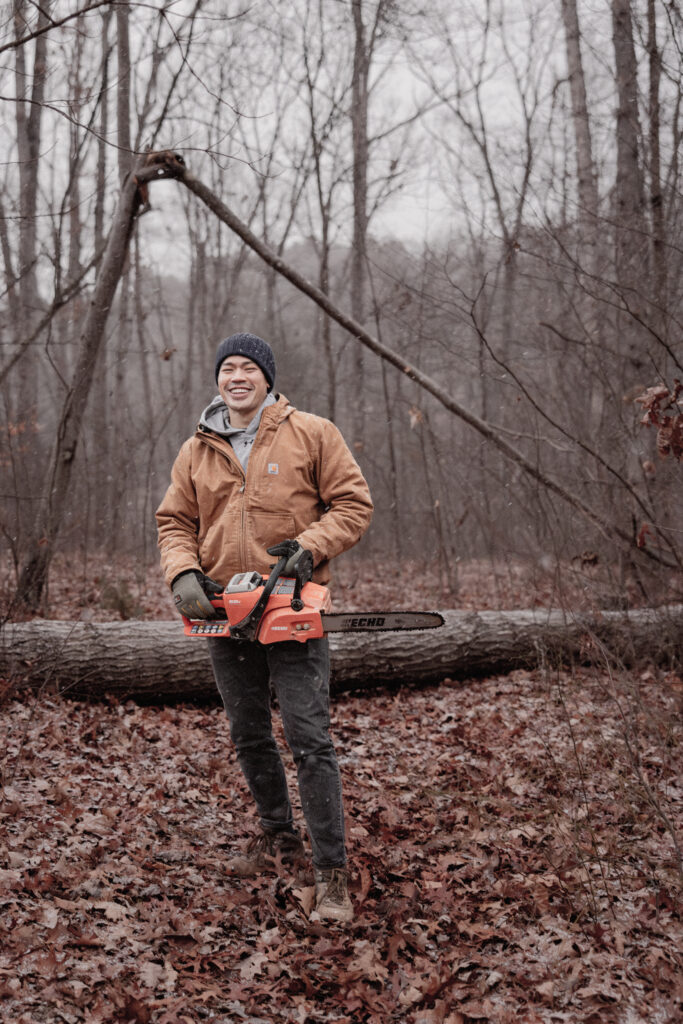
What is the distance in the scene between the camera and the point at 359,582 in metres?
11.2

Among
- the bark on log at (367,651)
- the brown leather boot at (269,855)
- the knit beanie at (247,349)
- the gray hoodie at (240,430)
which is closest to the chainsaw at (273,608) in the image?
the gray hoodie at (240,430)

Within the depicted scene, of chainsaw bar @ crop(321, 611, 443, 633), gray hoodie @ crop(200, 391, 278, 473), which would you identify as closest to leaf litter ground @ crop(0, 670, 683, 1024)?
chainsaw bar @ crop(321, 611, 443, 633)

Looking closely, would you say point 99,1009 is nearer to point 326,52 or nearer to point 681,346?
point 681,346

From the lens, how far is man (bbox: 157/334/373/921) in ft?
10.2

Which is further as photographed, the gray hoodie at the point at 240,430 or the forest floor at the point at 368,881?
the gray hoodie at the point at 240,430

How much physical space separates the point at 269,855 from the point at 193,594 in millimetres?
1391

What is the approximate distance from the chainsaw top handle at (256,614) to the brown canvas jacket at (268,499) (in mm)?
161

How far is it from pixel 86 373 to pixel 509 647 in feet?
15.7

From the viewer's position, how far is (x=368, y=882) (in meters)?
3.33

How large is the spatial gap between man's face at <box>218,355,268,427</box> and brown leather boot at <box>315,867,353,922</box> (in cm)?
197

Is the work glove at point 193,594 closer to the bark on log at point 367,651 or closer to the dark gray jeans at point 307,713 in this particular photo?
the dark gray jeans at point 307,713

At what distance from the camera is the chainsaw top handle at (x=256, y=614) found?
295 cm

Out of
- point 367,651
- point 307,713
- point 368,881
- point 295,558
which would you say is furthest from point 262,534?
point 367,651

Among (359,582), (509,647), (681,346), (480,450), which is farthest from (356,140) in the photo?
(509,647)
